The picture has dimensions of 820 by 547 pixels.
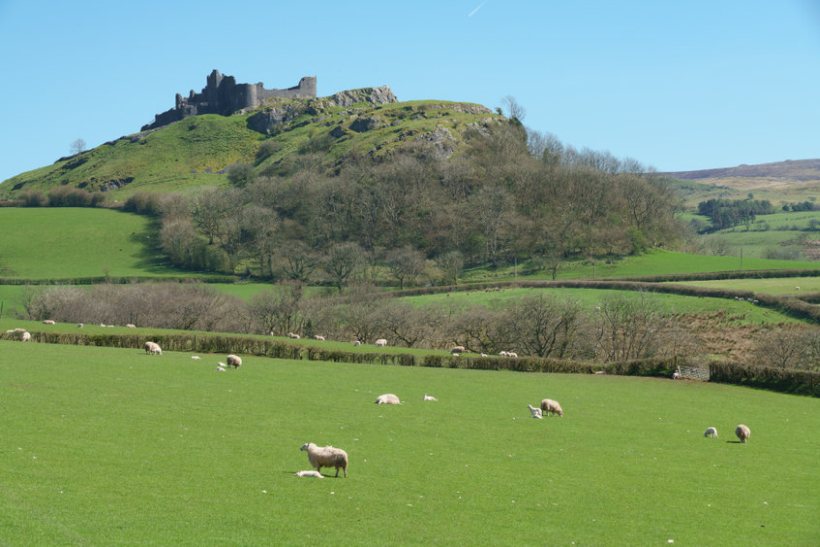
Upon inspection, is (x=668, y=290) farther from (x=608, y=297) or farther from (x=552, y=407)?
(x=552, y=407)

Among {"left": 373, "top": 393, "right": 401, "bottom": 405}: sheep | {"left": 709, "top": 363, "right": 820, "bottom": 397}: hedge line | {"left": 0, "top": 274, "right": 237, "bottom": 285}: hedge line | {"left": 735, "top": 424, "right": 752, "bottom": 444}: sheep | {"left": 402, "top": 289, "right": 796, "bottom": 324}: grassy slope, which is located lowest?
{"left": 709, "top": 363, "right": 820, "bottom": 397}: hedge line

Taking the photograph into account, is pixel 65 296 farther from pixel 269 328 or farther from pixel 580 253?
pixel 580 253

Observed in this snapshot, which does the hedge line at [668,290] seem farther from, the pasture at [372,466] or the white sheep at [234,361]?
the white sheep at [234,361]

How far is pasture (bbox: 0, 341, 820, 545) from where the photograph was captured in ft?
68.3

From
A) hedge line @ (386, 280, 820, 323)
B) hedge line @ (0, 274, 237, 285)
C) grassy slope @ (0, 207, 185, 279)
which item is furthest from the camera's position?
grassy slope @ (0, 207, 185, 279)

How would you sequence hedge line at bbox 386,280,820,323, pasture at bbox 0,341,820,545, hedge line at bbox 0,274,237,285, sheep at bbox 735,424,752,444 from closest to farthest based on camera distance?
pasture at bbox 0,341,820,545 → sheep at bbox 735,424,752,444 → hedge line at bbox 386,280,820,323 → hedge line at bbox 0,274,237,285

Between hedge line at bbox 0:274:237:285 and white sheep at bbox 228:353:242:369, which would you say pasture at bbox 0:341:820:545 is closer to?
white sheep at bbox 228:353:242:369

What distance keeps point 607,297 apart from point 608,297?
13cm

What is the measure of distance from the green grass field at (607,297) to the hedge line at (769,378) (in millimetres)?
27138

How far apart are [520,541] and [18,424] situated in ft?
57.0

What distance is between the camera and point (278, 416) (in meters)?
35.2

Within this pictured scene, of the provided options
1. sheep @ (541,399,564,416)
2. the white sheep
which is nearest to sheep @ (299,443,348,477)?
sheep @ (541,399,564,416)

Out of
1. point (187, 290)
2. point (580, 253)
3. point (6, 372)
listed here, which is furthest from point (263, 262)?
point (6, 372)

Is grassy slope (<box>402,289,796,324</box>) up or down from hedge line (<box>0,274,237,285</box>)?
down
